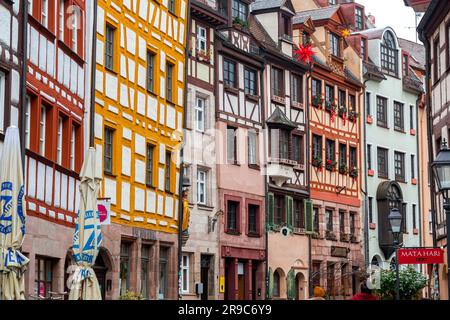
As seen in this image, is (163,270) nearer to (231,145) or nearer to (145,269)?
(145,269)

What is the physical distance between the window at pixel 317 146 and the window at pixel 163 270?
13.6m

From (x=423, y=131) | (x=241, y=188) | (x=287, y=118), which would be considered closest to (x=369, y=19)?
(x=423, y=131)

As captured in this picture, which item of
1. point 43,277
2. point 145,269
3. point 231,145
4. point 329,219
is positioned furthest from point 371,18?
point 43,277

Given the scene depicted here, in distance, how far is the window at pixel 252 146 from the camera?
3867cm

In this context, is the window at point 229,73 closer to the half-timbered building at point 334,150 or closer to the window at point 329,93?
the half-timbered building at point 334,150

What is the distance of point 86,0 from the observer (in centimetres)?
2566

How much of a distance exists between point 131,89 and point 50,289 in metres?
8.41

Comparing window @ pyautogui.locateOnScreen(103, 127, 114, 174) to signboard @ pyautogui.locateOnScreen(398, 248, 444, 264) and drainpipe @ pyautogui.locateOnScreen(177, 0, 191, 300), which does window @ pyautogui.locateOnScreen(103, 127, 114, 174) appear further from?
signboard @ pyautogui.locateOnScreen(398, 248, 444, 264)

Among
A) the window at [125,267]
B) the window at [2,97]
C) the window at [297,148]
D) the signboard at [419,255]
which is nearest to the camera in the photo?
the signboard at [419,255]

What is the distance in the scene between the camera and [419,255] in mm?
16953

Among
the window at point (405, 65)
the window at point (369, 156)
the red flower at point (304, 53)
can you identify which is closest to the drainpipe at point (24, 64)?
→ the red flower at point (304, 53)
